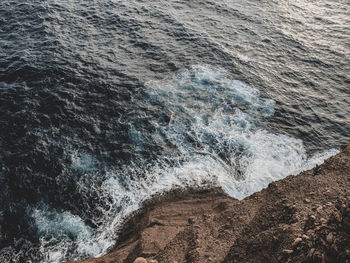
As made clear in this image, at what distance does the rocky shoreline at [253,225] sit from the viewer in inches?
275

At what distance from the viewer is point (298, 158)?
1620cm

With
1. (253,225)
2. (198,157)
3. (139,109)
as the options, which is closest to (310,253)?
(253,225)

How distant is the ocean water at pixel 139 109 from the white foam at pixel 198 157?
8cm

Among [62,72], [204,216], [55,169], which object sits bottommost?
[55,169]

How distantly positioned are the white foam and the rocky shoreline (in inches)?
34.1

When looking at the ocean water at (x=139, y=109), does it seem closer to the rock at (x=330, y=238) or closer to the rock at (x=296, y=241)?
the rock at (x=296, y=241)

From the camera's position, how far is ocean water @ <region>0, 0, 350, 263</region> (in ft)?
42.2

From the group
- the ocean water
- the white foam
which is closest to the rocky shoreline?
the white foam

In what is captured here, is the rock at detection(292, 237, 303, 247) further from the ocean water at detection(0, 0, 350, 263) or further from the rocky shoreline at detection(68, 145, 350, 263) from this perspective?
the ocean water at detection(0, 0, 350, 263)

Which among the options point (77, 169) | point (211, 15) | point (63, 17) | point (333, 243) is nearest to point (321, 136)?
point (333, 243)

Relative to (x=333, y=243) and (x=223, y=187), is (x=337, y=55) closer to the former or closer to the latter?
(x=223, y=187)

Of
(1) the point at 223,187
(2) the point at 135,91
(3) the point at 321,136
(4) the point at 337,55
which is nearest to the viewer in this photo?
(1) the point at 223,187

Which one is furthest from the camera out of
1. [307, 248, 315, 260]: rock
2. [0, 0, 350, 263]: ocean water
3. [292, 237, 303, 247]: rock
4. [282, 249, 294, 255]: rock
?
[0, 0, 350, 263]: ocean water

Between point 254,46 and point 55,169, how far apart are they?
70.8 ft
